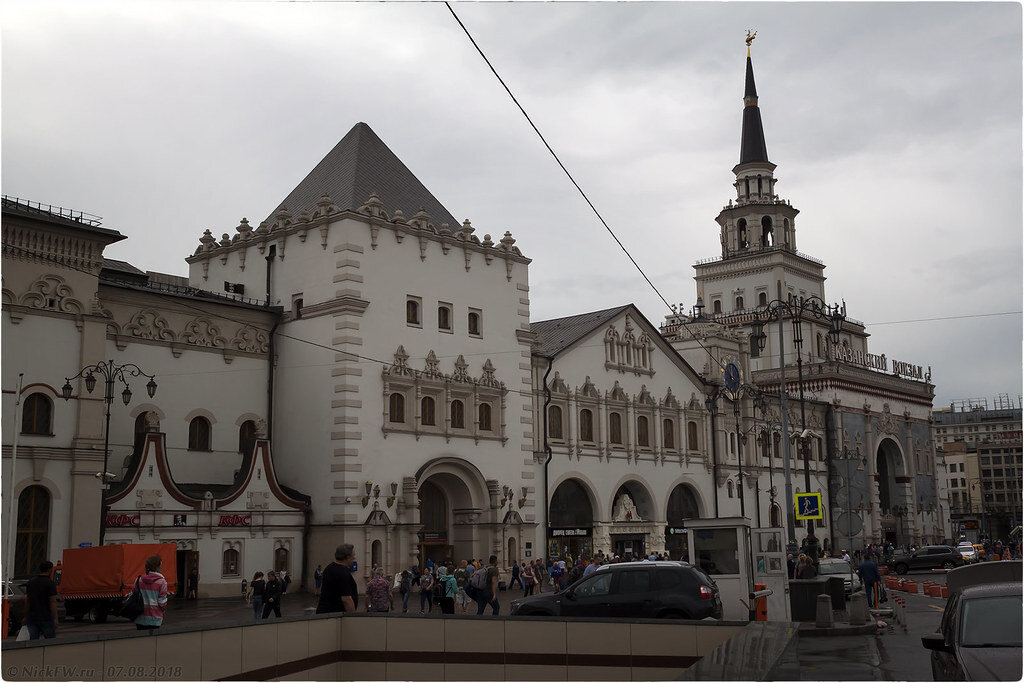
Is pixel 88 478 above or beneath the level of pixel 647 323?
beneath

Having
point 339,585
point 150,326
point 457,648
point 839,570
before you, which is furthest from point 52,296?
point 839,570

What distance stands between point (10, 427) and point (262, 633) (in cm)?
1940

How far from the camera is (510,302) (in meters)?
46.4

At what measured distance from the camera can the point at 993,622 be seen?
11.2 metres

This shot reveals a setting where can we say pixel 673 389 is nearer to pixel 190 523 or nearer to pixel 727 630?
pixel 190 523

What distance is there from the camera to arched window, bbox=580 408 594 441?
2047 inches

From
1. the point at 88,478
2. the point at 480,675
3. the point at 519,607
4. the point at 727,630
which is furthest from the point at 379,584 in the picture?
the point at 88,478

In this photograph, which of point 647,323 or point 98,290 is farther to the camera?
point 647,323

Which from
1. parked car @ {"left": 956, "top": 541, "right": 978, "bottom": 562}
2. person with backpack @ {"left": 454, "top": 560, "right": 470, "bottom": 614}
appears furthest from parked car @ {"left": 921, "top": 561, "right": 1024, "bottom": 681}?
parked car @ {"left": 956, "top": 541, "right": 978, "bottom": 562}

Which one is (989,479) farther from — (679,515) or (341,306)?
(341,306)

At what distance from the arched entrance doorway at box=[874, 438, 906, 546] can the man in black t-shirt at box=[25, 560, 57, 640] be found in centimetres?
7328

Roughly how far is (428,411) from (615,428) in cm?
1458

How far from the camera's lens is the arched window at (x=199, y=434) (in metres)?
38.6

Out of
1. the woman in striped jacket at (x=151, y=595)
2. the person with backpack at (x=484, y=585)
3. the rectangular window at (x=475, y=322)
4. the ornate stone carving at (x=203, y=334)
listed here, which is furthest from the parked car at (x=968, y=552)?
the woman in striped jacket at (x=151, y=595)
